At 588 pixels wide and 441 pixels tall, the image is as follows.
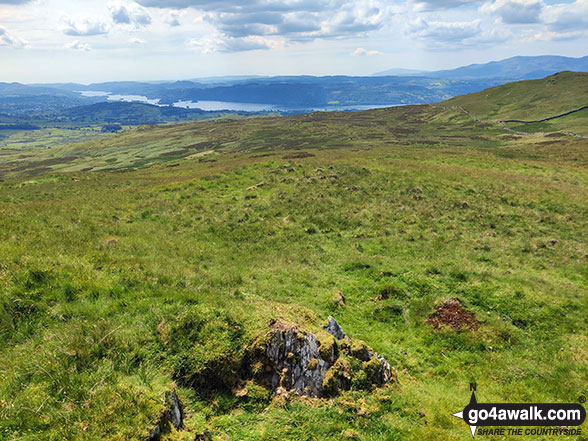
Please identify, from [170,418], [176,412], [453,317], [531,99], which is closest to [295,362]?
[176,412]

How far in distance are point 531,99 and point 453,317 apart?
189 meters

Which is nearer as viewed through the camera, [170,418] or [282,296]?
[170,418]

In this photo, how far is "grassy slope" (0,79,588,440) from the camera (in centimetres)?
685

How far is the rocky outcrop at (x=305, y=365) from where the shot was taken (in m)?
8.34

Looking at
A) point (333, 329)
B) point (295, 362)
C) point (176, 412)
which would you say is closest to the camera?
point (176, 412)

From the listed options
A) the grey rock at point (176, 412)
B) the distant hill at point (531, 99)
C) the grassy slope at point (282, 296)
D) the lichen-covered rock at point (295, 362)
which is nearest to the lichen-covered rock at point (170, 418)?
the grey rock at point (176, 412)

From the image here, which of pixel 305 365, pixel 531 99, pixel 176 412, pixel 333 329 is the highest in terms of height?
pixel 531 99

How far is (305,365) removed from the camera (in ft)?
27.9

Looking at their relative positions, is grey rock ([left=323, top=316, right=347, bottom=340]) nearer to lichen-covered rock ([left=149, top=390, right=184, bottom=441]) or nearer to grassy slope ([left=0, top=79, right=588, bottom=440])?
grassy slope ([left=0, top=79, right=588, bottom=440])

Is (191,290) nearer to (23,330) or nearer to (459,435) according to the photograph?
(23,330)

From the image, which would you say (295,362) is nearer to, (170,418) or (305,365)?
(305,365)

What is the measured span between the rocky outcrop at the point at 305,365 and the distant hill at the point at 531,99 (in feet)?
513

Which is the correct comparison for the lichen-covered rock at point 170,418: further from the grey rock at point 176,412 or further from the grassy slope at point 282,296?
the grassy slope at point 282,296

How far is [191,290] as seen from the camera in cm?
1155
